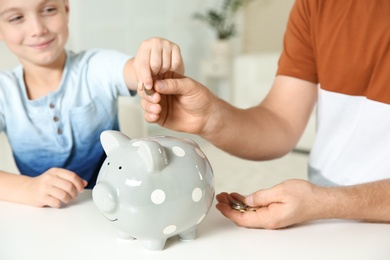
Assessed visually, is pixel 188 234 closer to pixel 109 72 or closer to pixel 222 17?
pixel 109 72

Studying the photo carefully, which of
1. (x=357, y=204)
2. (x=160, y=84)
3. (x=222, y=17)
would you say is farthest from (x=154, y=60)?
(x=222, y=17)

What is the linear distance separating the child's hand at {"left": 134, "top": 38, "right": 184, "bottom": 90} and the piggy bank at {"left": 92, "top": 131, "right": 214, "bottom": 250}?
134 millimetres

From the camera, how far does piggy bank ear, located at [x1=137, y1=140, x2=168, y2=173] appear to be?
61 centimetres

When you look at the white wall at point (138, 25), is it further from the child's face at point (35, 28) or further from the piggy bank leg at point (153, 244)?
the piggy bank leg at point (153, 244)

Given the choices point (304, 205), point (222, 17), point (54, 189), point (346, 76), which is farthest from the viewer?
point (222, 17)

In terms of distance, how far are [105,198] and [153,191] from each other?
6cm

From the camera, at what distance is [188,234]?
68 cm

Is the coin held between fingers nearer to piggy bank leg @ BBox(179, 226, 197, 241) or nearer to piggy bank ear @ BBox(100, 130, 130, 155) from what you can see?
piggy bank ear @ BBox(100, 130, 130, 155)

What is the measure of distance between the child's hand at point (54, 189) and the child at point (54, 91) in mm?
210

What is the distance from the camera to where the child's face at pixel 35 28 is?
1080 mm

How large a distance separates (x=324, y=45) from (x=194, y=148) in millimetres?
546

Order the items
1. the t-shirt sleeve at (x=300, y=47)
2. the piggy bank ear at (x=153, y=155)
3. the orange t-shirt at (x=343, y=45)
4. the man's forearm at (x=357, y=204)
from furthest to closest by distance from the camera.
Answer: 1. the t-shirt sleeve at (x=300, y=47)
2. the orange t-shirt at (x=343, y=45)
3. the man's forearm at (x=357, y=204)
4. the piggy bank ear at (x=153, y=155)

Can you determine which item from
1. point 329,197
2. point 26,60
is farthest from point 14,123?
point 329,197

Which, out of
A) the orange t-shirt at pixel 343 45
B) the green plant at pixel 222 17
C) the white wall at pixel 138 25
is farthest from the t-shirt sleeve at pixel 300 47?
the green plant at pixel 222 17
